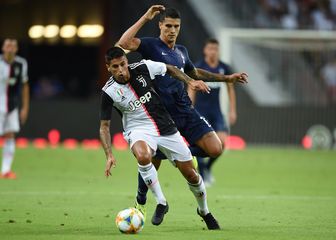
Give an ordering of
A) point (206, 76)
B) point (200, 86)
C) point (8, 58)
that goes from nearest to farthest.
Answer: point (200, 86) → point (206, 76) → point (8, 58)

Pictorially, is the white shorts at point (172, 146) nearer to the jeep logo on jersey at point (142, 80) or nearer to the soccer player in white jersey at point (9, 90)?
the jeep logo on jersey at point (142, 80)

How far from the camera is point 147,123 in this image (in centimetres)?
1032

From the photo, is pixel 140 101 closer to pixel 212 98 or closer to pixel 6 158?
pixel 212 98

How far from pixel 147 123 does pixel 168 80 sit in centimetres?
116

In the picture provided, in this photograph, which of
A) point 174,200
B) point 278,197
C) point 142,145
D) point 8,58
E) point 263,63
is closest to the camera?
point 142,145

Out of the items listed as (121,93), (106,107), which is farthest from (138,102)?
(106,107)

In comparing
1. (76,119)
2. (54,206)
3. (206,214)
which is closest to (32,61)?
(76,119)

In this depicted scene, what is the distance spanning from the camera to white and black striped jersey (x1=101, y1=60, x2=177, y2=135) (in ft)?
33.3

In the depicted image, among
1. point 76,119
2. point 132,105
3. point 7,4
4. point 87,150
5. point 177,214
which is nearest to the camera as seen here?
point 132,105

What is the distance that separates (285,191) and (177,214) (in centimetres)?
413

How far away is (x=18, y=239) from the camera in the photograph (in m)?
9.17

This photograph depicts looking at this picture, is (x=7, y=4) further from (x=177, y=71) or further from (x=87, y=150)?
(x=177, y=71)

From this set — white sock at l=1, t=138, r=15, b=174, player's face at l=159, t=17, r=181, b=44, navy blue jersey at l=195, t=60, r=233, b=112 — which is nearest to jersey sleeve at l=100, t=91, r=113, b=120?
player's face at l=159, t=17, r=181, b=44

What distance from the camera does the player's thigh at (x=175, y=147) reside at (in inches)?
408
